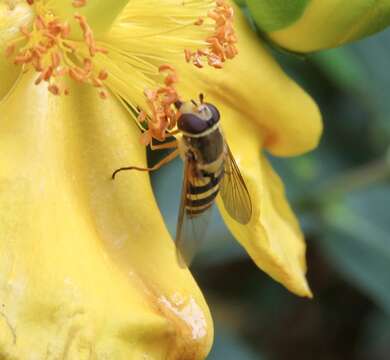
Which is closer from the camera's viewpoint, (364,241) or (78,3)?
(78,3)

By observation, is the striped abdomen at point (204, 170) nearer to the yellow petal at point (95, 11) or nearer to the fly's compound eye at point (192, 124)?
the fly's compound eye at point (192, 124)

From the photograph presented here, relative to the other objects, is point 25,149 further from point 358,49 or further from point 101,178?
point 358,49

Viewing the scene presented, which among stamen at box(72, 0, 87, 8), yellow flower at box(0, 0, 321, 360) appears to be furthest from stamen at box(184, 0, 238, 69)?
stamen at box(72, 0, 87, 8)

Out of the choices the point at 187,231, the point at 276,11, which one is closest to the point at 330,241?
the point at 276,11

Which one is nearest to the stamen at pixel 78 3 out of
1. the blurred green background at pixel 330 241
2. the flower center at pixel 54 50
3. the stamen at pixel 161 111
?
the flower center at pixel 54 50

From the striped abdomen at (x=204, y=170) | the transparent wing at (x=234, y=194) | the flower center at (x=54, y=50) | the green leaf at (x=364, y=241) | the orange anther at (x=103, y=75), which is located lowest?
the green leaf at (x=364, y=241)

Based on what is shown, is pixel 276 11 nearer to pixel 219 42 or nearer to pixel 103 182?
pixel 219 42
